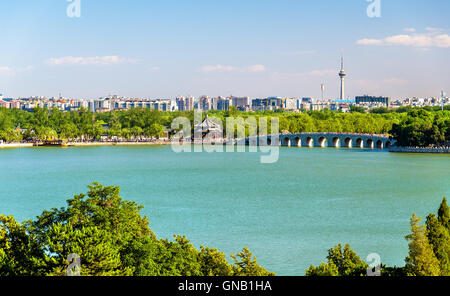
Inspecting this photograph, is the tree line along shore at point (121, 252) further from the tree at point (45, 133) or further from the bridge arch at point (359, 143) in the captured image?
the tree at point (45, 133)

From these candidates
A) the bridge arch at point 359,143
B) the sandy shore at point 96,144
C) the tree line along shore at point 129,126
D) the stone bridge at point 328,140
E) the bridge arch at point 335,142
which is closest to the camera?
the stone bridge at point 328,140

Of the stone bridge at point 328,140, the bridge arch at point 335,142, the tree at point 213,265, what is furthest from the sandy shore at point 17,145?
the tree at point 213,265

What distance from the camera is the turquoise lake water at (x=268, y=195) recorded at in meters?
10.9

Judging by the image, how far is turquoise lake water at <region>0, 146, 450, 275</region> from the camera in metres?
10.9

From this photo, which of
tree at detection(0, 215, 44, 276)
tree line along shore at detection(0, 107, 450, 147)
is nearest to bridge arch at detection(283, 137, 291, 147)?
tree line along shore at detection(0, 107, 450, 147)

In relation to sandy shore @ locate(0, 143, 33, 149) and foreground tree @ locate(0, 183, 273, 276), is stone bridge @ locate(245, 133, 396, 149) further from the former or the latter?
foreground tree @ locate(0, 183, 273, 276)

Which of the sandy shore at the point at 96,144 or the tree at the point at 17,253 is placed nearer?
the tree at the point at 17,253

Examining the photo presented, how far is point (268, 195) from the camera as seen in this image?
17109mm

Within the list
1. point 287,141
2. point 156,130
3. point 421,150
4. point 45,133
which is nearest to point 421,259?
point 421,150

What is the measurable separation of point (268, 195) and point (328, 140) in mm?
24295

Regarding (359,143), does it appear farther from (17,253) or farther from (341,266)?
(17,253)

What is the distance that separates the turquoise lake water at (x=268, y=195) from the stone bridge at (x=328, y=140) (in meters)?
8.05
